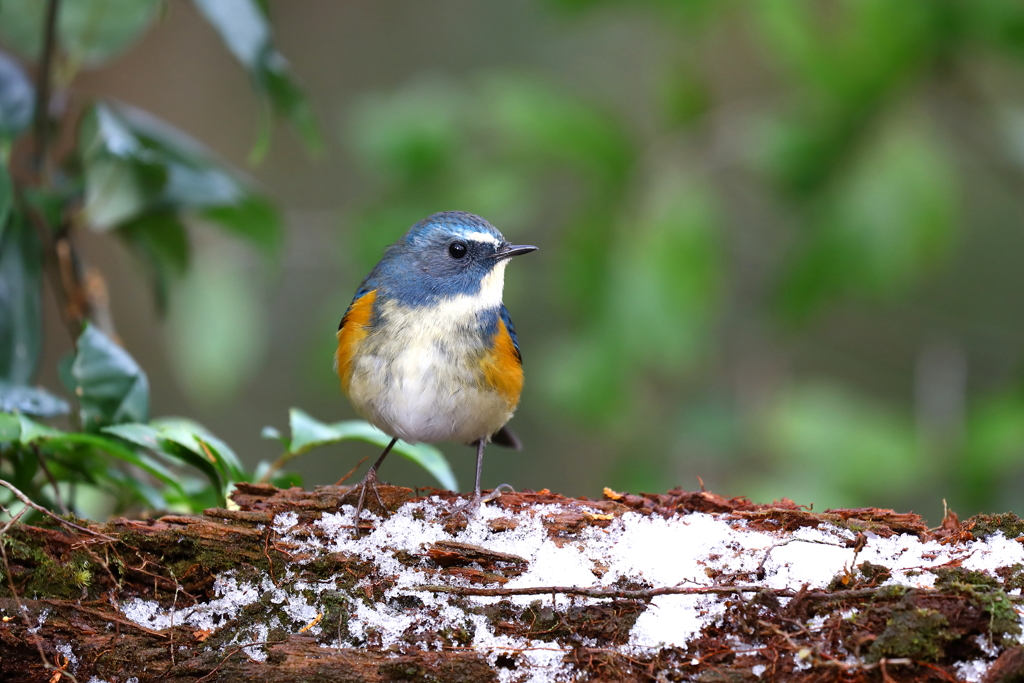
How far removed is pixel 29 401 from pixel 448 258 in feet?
4.99

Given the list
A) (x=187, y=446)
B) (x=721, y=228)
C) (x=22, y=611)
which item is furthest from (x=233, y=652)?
(x=721, y=228)

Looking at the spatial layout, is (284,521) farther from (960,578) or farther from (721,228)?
(721,228)

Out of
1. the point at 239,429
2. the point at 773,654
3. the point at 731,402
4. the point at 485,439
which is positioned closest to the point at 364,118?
the point at 485,439

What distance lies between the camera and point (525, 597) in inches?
87.1

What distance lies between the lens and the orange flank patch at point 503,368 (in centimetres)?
299

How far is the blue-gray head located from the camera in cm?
328

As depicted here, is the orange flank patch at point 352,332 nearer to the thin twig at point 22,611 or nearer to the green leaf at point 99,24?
the thin twig at point 22,611

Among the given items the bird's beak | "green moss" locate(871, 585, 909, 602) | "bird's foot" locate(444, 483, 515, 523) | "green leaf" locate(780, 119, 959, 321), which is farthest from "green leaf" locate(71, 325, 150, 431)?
"green leaf" locate(780, 119, 959, 321)

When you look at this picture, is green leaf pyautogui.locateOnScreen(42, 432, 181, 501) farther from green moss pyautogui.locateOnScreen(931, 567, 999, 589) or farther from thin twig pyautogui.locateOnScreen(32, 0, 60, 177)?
green moss pyautogui.locateOnScreen(931, 567, 999, 589)

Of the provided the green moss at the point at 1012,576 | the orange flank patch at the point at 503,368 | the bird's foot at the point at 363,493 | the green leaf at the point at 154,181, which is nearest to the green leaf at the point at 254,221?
the green leaf at the point at 154,181

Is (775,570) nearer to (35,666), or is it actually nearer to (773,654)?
(773,654)

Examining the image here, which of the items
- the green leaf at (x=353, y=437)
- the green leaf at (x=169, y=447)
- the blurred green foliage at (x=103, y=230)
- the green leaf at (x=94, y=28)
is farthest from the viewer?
the green leaf at (x=94, y=28)

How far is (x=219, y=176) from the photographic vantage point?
11.3 ft

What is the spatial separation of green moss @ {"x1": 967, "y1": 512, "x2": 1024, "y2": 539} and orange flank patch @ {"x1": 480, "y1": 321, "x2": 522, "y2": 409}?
1.47 m
